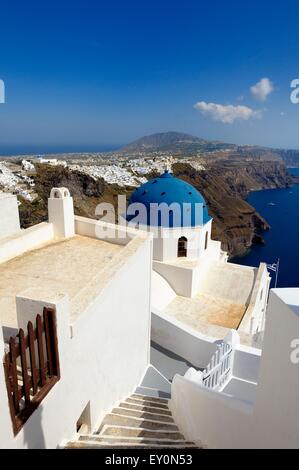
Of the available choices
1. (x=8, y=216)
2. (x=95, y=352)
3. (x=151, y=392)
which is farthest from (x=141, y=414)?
(x=8, y=216)

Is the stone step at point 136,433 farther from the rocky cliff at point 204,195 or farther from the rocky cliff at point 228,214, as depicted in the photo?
the rocky cliff at point 228,214

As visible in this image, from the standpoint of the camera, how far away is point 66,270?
5.75m

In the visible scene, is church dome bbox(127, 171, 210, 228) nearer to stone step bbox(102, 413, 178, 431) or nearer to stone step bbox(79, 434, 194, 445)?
stone step bbox(102, 413, 178, 431)

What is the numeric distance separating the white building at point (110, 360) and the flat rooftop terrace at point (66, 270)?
22 mm

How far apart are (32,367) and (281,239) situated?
5752 centimetres

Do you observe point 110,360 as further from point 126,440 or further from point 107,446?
point 107,446

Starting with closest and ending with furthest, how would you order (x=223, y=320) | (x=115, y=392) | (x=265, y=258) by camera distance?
1. (x=115, y=392)
2. (x=223, y=320)
3. (x=265, y=258)

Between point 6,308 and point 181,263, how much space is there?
8.36 meters

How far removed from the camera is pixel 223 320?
34.7 ft

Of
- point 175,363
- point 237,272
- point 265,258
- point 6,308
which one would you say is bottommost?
point 265,258

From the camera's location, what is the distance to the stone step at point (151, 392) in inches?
275

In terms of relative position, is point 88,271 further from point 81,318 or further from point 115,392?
point 115,392

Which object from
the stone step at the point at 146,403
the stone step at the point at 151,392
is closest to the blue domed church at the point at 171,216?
the stone step at the point at 151,392
